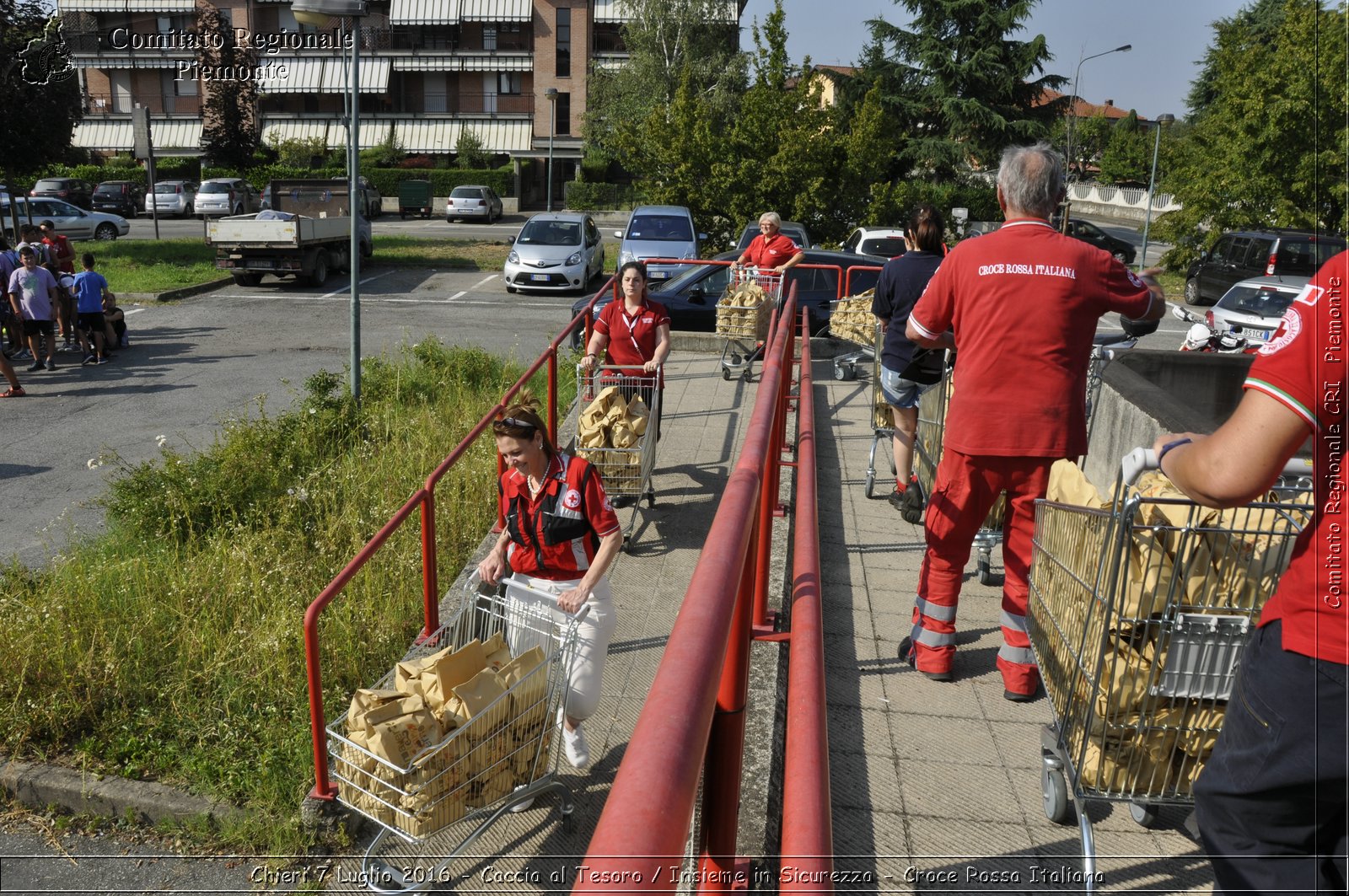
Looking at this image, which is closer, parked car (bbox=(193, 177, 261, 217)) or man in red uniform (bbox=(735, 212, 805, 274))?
man in red uniform (bbox=(735, 212, 805, 274))

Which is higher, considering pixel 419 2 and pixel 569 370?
pixel 419 2

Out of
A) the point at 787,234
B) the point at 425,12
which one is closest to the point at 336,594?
the point at 787,234

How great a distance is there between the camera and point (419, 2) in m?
58.5

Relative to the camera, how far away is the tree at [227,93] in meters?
39.7

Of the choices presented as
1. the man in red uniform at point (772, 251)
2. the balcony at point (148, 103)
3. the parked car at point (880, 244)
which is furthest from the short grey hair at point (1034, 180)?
the balcony at point (148, 103)

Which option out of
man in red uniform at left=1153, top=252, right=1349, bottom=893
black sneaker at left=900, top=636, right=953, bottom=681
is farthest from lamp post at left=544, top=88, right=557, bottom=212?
man in red uniform at left=1153, top=252, right=1349, bottom=893

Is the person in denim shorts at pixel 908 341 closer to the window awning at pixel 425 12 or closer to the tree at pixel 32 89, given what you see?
the tree at pixel 32 89

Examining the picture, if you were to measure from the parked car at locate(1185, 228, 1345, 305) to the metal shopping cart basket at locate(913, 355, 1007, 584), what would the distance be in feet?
58.9

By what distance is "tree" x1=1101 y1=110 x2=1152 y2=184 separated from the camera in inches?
2372

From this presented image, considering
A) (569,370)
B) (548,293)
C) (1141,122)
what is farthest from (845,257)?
(1141,122)

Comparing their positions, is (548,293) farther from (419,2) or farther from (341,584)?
(419,2)

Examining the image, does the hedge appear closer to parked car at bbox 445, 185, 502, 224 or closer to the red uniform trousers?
parked car at bbox 445, 185, 502, 224

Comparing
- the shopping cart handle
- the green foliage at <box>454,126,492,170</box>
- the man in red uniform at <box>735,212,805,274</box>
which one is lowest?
the shopping cart handle

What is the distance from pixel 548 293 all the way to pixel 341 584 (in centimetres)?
2032
